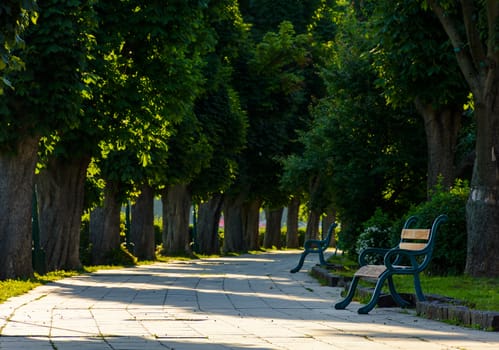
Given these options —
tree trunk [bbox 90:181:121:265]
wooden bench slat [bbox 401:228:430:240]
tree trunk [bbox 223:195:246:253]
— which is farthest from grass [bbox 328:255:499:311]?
tree trunk [bbox 223:195:246:253]

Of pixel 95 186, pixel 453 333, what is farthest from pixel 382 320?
pixel 95 186

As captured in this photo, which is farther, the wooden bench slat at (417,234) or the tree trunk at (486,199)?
the tree trunk at (486,199)

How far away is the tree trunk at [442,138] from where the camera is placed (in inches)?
993

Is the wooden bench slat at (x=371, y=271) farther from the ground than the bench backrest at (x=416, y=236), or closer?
closer

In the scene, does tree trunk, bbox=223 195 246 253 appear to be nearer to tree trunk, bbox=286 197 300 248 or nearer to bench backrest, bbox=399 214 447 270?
tree trunk, bbox=286 197 300 248

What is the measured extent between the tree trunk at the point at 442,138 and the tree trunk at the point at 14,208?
948cm

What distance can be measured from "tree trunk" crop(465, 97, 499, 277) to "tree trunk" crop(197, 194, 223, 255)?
3173 cm

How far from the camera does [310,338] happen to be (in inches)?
419

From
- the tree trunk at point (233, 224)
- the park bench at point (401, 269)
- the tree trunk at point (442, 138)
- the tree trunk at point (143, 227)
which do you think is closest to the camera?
the park bench at point (401, 269)

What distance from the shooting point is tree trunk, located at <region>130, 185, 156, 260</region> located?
38.9 metres

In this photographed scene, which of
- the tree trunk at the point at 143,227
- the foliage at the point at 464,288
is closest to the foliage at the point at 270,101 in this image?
the tree trunk at the point at 143,227

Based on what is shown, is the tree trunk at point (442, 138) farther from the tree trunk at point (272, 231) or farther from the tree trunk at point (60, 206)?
the tree trunk at point (272, 231)

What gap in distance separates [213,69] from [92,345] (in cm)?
3254

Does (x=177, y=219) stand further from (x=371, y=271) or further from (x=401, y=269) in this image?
(x=401, y=269)
